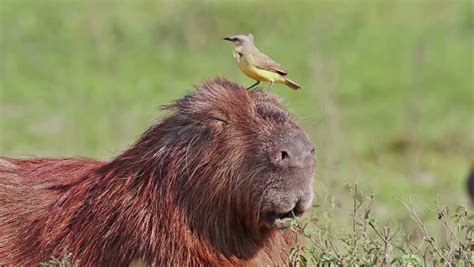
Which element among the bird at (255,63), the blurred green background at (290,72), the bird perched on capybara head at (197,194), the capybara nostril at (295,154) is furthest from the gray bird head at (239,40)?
the blurred green background at (290,72)

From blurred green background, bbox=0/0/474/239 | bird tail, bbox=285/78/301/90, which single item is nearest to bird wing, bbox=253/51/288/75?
bird tail, bbox=285/78/301/90

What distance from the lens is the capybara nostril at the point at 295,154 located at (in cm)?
545

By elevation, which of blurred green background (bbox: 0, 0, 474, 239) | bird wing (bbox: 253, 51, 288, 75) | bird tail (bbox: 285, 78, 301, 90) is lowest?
bird tail (bbox: 285, 78, 301, 90)

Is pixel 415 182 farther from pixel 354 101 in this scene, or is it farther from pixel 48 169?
pixel 48 169

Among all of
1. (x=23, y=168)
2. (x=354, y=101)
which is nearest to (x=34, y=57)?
(x=354, y=101)

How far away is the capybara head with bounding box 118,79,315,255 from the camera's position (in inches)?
215

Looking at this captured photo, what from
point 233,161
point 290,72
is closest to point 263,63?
point 233,161

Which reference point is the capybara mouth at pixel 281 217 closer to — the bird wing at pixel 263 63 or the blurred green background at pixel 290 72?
the bird wing at pixel 263 63

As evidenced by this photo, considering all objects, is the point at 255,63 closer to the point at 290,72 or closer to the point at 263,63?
the point at 263,63

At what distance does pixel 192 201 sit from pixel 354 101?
45.1 ft

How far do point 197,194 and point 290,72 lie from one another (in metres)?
13.9

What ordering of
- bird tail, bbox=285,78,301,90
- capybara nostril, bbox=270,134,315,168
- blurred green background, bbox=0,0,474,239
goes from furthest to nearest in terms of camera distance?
blurred green background, bbox=0,0,474,239 → bird tail, bbox=285,78,301,90 → capybara nostril, bbox=270,134,315,168

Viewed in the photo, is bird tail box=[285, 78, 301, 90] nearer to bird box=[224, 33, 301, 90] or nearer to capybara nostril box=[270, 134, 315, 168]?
bird box=[224, 33, 301, 90]

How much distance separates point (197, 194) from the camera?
5.72 m
